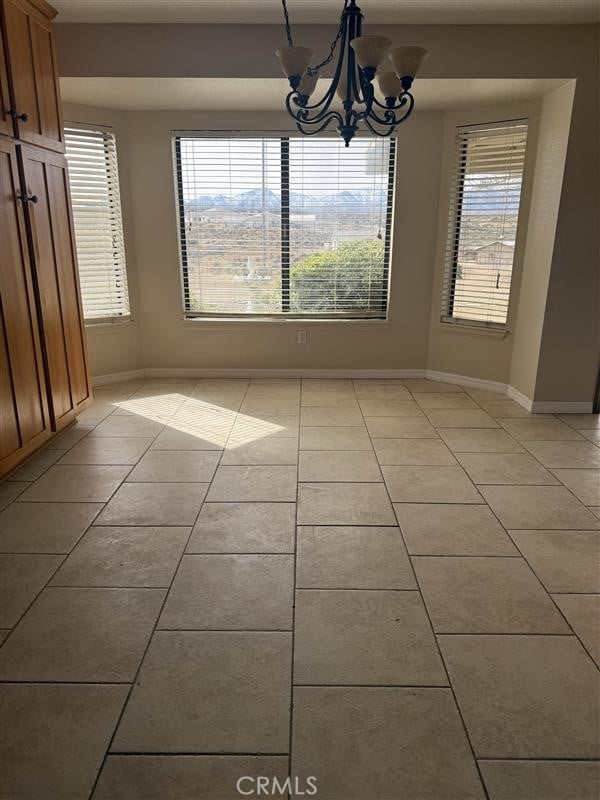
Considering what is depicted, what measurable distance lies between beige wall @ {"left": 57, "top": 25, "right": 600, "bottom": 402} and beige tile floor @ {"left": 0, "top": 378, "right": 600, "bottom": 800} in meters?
1.08

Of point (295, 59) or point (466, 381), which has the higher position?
point (295, 59)

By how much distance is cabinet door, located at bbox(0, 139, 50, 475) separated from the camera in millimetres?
2717

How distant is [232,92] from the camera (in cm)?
381

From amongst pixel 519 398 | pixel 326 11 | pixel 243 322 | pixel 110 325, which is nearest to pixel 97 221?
pixel 110 325

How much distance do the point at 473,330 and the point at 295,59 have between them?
2915mm

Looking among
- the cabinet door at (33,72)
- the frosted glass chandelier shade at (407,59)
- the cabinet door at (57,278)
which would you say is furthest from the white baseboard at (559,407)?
the cabinet door at (33,72)

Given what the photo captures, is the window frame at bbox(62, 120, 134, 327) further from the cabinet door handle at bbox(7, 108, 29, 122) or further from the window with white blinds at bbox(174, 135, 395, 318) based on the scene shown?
the cabinet door handle at bbox(7, 108, 29, 122)

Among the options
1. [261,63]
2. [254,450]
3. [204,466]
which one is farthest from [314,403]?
[261,63]

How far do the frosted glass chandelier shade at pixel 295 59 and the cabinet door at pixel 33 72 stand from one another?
4.90 feet

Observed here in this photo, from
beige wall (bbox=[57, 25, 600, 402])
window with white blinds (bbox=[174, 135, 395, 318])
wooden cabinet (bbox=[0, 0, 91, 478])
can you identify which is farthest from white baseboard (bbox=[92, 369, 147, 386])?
wooden cabinet (bbox=[0, 0, 91, 478])

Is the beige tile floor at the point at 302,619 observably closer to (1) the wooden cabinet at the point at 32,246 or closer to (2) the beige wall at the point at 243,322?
(1) the wooden cabinet at the point at 32,246

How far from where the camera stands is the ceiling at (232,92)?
11.7 ft

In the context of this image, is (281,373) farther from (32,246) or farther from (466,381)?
(32,246)

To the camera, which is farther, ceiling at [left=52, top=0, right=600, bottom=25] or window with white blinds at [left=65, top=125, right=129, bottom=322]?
window with white blinds at [left=65, top=125, right=129, bottom=322]
